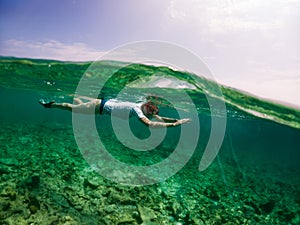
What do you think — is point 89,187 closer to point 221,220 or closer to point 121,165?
point 121,165

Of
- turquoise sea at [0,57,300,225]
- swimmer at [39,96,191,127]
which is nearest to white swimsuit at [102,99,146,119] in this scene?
swimmer at [39,96,191,127]

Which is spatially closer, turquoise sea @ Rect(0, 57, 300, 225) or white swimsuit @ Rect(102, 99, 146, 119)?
white swimsuit @ Rect(102, 99, 146, 119)

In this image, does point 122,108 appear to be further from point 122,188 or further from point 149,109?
point 122,188

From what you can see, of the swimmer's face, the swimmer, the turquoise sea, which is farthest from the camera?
Result: the turquoise sea

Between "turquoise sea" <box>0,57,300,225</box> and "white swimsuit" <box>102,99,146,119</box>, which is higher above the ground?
"white swimsuit" <box>102,99,146,119</box>

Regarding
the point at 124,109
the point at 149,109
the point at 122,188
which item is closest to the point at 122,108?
the point at 124,109

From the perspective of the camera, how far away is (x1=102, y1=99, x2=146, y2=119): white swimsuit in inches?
312

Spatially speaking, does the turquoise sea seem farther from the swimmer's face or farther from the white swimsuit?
the swimmer's face

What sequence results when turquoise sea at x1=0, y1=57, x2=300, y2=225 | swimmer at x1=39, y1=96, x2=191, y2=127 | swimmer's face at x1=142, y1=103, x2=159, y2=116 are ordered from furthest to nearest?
turquoise sea at x1=0, y1=57, x2=300, y2=225 < swimmer's face at x1=142, y1=103, x2=159, y2=116 < swimmer at x1=39, y1=96, x2=191, y2=127

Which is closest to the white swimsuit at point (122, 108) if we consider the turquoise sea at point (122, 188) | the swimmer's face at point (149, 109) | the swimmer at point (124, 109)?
the swimmer at point (124, 109)

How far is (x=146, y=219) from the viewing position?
8297 mm

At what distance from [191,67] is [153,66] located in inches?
98.1

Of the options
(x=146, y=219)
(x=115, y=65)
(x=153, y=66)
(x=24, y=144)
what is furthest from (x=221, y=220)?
(x=24, y=144)

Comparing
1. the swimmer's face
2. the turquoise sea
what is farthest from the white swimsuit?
the turquoise sea
